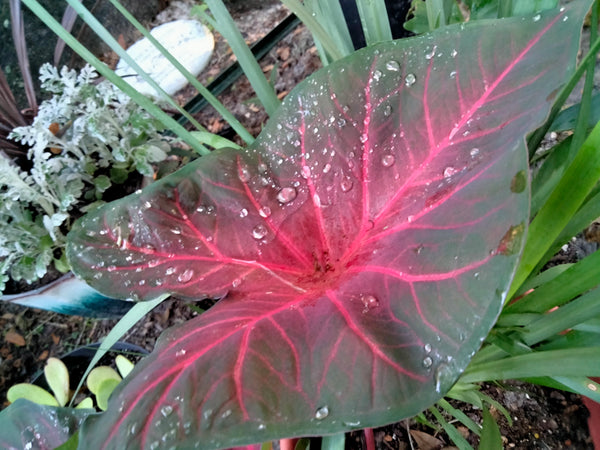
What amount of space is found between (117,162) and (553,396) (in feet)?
3.54

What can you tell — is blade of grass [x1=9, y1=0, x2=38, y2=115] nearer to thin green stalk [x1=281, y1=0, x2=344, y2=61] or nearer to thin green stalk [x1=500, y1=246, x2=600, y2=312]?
thin green stalk [x1=281, y1=0, x2=344, y2=61]

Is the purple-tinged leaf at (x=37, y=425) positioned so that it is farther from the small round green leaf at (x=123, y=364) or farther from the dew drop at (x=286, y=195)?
the dew drop at (x=286, y=195)

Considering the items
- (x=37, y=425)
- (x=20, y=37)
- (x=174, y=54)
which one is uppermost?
(x=174, y=54)

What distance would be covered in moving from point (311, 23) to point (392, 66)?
142 mm

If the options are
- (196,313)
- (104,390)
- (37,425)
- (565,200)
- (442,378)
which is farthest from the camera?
(196,313)

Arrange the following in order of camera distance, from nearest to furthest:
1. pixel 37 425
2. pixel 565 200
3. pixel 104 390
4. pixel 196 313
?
1. pixel 565 200
2. pixel 37 425
3. pixel 104 390
4. pixel 196 313

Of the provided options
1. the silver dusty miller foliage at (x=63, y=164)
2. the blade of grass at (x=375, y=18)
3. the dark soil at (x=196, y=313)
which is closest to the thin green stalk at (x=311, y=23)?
the blade of grass at (x=375, y=18)

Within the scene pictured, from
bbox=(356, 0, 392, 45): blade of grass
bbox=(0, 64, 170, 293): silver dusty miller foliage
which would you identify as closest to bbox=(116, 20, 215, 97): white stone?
bbox=(0, 64, 170, 293): silver dusty miller foliage

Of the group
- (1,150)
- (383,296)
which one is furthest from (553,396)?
(1,150)

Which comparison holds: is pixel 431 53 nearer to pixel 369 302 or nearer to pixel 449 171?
pixel 449 171

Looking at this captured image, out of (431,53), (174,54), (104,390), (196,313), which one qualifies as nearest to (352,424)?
(431,53)

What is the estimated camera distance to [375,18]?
2.23 ft

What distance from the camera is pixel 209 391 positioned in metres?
0.41

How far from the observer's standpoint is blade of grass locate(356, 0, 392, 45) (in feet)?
2.21
